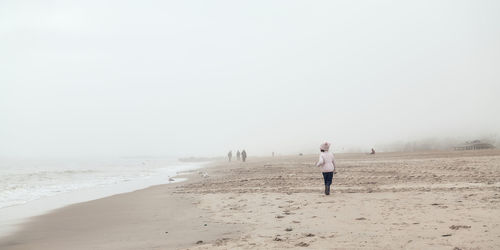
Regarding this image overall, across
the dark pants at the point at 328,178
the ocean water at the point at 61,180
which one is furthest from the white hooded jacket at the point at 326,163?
the ocean water at the point at 61,180

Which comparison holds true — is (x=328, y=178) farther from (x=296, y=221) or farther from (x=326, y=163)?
(x=296, y=221)

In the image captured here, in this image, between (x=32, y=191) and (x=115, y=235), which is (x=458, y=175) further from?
(x=32, y=191)

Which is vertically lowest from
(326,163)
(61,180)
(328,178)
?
(61,180)

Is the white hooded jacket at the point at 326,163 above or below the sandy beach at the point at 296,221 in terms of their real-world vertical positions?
above

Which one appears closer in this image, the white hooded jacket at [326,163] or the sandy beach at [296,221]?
the sandy beach at [296,221]

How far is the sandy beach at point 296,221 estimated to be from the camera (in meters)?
5.75

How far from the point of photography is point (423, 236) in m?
5.56

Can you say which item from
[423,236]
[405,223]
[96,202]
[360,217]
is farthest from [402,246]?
[96,202]

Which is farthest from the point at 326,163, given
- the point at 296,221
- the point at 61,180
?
the point at 61,180

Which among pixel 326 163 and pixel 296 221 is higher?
pixel 326 163

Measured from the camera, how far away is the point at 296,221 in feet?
24.9

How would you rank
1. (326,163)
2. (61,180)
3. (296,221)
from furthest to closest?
(61,180), (326,163), (296,221)

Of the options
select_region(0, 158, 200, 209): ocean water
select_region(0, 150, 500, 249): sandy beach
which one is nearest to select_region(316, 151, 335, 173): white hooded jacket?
select_region(0, 150, 500, 249): sandy beach

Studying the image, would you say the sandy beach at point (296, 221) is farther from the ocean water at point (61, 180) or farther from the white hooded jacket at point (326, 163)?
the ocean water at point (61, 180)
